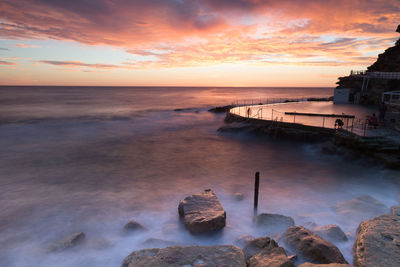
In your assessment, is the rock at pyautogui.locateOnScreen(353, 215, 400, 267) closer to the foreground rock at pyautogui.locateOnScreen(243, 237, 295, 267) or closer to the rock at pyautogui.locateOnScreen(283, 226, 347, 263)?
the rock at pyautogui.locateOnScreen(283, 226, 347, 263)

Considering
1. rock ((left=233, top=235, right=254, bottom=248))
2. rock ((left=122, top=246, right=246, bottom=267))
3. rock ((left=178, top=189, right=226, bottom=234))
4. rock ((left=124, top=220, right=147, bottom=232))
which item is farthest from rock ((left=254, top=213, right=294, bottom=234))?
rock ((left=124, top=220, right=147, bottom=232))

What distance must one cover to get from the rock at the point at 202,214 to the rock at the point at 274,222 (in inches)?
57.3

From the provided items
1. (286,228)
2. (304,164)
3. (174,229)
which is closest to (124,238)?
(174,229)

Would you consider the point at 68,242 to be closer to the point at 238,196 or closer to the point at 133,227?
the point at 133,227

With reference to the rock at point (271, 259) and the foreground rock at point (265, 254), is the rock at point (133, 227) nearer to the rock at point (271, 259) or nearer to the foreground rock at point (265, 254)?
the foreground rock at point (265, 254)

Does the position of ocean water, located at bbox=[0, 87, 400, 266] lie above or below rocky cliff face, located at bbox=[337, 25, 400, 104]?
below

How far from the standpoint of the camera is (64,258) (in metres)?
7.38

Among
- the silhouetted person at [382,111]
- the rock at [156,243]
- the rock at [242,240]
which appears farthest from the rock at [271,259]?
the silhouetted person at [382,111]

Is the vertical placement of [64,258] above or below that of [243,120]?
below

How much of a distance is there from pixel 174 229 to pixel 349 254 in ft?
19.1

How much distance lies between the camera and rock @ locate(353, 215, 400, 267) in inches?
224

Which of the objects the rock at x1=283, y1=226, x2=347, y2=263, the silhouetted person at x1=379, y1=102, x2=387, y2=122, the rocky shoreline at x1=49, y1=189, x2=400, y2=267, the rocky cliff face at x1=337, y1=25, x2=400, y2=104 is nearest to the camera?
the rocky shoreline at x1=49, y1=189, x2=400, y2=267

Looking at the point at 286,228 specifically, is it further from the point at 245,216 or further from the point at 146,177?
the point at 146,177

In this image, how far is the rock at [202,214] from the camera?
8312mm
